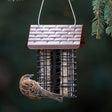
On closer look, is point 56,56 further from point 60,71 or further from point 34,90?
point 34,90

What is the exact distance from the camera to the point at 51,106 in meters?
7.94

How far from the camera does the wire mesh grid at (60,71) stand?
399cm

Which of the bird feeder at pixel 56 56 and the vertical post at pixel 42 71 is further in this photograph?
the vertical post at pixel 42 71

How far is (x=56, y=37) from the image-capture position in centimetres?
391

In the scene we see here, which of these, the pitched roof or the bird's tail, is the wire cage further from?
the bird's tail

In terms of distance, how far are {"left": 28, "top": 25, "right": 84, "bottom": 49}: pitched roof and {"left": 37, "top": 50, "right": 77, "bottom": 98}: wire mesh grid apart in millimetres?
131

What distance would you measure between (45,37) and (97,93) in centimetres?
430

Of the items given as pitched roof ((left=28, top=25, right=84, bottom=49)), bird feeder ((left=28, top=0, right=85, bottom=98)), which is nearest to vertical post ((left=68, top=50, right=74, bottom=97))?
bird feeder ((left=28, top=0, right=85, bottom=98))

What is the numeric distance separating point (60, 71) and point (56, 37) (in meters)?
0.32

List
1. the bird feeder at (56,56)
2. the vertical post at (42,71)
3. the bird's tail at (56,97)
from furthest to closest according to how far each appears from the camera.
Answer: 1. the vertical post at (42,71)
2. the bird feeder at (56,56)
3. the bird's tail at (56,97)

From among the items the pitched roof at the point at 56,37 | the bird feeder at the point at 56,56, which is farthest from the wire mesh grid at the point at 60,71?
the pitched roof at the point at 56,37

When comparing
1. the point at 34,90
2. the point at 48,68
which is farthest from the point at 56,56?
the point at 34,90

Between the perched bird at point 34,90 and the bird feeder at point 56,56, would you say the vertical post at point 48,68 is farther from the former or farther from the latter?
the perched bird at point 34,90

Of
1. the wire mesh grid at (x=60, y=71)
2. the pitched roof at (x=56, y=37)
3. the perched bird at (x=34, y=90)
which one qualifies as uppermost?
the pitched roof at (x=56, y=37)
